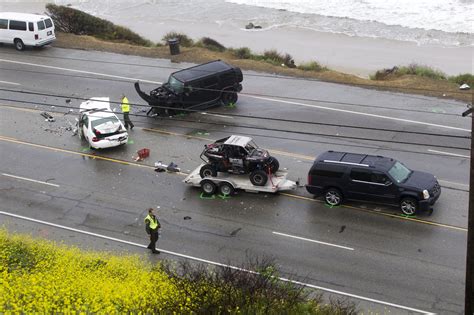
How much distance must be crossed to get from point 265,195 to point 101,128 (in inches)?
309

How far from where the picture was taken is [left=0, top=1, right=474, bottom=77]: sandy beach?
141ft

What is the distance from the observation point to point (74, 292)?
14.0m

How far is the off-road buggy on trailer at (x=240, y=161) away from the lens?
21.8 meters

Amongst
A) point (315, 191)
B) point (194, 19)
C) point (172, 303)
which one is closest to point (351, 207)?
point (315, 191)

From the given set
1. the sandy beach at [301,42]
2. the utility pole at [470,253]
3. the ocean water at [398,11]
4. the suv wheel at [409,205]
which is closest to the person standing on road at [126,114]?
the suv wheel at [409,205]

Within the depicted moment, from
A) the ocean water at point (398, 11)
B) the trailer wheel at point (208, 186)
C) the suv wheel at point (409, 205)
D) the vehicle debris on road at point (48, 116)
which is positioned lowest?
the vehicle debris on road at point (48, 116)

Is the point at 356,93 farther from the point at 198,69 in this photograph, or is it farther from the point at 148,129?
the point at 148,129

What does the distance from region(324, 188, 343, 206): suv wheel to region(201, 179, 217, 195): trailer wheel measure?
12.3 ft

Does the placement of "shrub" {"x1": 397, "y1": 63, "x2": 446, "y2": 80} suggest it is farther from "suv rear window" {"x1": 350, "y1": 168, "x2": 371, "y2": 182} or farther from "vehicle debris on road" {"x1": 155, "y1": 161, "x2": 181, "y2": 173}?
"vehicle debris on road" {"x1": 155, "y1": 161, "x2": 181, "y2": 173}

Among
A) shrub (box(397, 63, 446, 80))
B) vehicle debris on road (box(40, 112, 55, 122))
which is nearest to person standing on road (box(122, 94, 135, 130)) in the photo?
vehicle debris on road (box(40, 112, 55, 122))

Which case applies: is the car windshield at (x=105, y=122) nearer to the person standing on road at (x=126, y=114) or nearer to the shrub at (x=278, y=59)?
the person standing on road at (x=126, y=114)

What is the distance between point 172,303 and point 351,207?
938 centimetres

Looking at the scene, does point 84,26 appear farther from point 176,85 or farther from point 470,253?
point 470,253

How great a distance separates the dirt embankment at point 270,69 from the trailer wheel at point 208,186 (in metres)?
12.1
